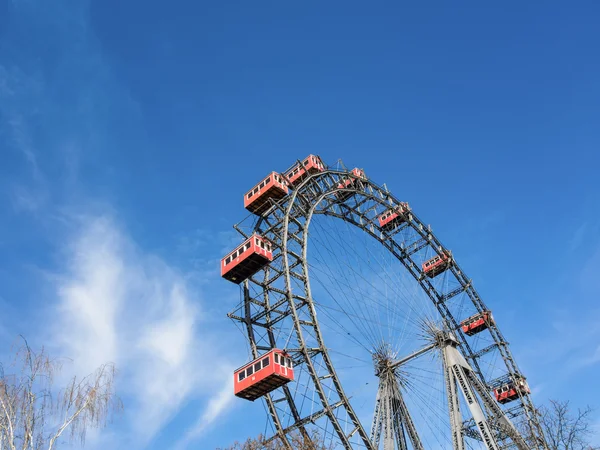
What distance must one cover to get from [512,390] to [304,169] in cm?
2495

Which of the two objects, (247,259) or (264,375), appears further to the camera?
(247,259)

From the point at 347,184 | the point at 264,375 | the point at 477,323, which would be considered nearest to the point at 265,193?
the point at 347,184

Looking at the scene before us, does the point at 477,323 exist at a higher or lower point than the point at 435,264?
lower

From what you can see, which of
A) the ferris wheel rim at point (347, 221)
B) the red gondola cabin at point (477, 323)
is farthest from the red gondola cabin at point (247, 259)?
the red gondola cabin at point (477, 323)

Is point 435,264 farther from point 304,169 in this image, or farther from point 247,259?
point 247,259

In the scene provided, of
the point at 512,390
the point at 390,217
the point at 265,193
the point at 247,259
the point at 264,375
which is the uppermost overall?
the point at 390,217

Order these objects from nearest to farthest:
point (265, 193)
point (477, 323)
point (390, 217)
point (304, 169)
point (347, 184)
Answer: point (265, 193), point (304, 169), point (347, 184), point (390, 217), point (477, 323)

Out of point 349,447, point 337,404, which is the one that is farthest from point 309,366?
point 349,447

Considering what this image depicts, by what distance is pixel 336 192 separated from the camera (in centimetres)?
3856

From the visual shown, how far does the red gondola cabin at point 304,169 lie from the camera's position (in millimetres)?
36625

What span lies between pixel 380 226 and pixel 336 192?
7224 mm

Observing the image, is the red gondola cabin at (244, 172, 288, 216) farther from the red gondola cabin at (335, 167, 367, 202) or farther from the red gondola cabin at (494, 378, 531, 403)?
the red gondola cabin at (494, 378, 531, 403)

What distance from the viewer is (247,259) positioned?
3059 cm

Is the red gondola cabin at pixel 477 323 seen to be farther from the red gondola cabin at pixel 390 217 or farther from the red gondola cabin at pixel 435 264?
the red gondola cabin at pixel 390 217
